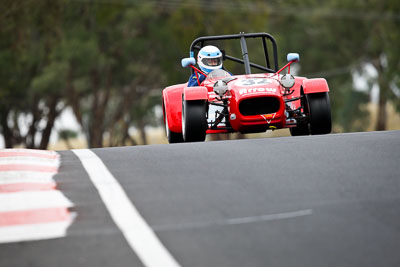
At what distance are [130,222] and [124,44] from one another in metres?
34.0

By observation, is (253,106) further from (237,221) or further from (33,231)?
(33,231)

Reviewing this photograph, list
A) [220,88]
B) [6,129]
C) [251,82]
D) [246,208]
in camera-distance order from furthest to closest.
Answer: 1. [6,129]
2. [251,82]
3. [220,88]
4. [246,208]

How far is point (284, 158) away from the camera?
7.92 m

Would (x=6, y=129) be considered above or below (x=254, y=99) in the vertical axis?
below

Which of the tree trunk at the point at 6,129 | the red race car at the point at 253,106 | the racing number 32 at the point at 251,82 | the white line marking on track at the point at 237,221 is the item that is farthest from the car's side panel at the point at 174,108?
the tree trunk at the point at 6,129

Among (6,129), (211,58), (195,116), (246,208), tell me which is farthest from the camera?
(6,129)

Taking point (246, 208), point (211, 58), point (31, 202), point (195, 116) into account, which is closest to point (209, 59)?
point (211, 58)

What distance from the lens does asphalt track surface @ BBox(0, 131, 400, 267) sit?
4.73 meters

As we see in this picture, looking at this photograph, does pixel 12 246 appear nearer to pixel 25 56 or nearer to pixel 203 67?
pixel 203 67

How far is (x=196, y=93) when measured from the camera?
1145cm

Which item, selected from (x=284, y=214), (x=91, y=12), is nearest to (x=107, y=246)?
(x=284, y=214)

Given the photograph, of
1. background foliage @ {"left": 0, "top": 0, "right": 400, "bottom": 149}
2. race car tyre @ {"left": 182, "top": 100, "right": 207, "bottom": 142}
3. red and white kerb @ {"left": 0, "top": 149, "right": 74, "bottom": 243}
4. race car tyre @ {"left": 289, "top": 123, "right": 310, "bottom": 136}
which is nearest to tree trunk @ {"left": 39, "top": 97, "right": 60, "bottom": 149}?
background foliage @ {"left": 0, "top": 0, "right": 400, "bottom": 149}

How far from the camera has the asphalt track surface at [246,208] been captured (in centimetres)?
473

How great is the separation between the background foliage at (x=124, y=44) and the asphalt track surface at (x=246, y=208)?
2534 centimetres
